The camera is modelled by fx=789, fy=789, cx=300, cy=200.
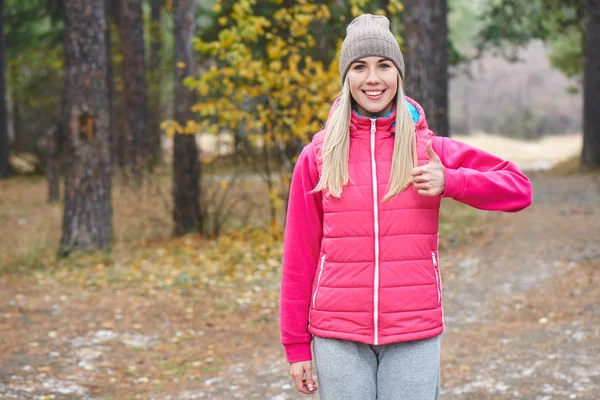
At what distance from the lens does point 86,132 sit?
10.5 meters

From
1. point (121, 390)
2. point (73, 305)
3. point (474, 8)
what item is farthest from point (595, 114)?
point (474, 8)

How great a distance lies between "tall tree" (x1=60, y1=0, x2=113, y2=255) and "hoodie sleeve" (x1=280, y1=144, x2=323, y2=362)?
26.0ft

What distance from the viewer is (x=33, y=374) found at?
6.08 meters

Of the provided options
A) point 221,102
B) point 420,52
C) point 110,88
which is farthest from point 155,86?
point 420,52

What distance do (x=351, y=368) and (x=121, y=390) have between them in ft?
11.6

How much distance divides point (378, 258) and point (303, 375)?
560 mm

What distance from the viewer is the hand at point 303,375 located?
9.68ft

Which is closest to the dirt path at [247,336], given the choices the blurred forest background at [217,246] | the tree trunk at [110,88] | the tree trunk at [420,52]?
the blurred forest background at [217,246]

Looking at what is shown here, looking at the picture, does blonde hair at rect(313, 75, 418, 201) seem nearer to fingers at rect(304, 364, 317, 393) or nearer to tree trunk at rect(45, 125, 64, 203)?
fingers at rect(304, 364, 317, 393)

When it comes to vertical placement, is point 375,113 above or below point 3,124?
below

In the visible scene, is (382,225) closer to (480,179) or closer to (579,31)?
(480,179)

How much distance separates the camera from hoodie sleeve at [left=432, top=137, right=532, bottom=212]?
109 inches

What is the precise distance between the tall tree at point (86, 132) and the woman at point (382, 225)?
7.96 m

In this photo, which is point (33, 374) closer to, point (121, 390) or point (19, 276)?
point (121, 390)
